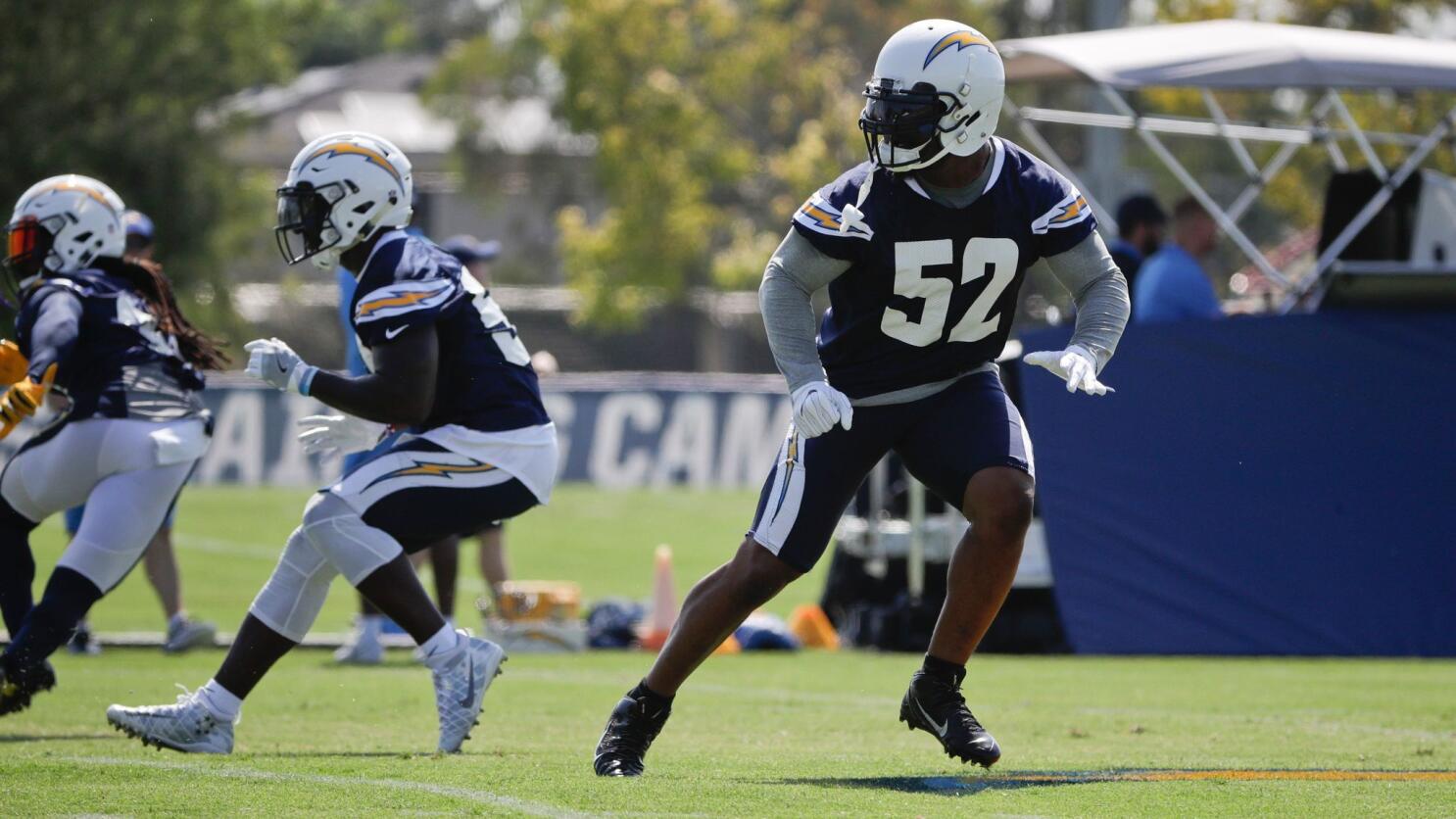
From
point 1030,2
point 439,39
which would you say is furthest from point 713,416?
point 439,39

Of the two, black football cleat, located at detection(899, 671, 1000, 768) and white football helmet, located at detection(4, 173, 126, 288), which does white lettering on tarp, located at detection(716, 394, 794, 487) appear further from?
black football cleat, located at detection(899, 671, 1000, 768)

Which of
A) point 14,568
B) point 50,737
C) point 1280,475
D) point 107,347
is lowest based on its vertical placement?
point 50,737

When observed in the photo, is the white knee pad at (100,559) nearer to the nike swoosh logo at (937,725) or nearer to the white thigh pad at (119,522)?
the white thigh pad at (119,522)

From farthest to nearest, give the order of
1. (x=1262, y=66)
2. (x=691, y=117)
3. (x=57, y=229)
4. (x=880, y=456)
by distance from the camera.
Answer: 1. (x=691, y=117)
2. (x=1262, y=66)
3. (x=57, y=229)
4. (x=880, y=456)

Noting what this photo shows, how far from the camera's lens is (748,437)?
2039 centimetres

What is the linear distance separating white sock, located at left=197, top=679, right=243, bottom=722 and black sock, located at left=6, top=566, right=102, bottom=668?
80cm

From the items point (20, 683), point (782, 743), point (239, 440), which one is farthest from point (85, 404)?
point (239, 440)

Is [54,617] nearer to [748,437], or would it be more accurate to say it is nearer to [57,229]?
[57,229]

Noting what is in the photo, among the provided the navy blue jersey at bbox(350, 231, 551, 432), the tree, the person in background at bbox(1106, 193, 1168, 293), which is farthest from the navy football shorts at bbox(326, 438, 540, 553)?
the tree

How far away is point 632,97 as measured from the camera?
34.7 metres

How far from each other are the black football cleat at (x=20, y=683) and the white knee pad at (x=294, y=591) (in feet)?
3.36

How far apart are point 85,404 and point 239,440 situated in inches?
476

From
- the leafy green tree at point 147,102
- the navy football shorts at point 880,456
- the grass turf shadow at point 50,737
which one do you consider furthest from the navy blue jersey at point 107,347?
the leafy green tree at point 147,102

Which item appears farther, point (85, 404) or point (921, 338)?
point (85, 404)
